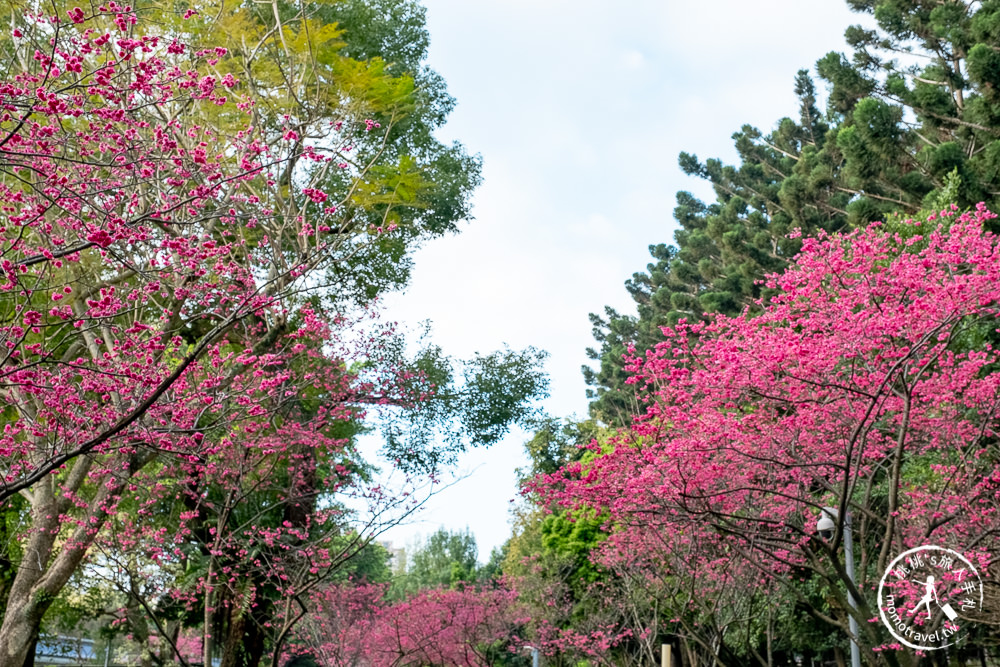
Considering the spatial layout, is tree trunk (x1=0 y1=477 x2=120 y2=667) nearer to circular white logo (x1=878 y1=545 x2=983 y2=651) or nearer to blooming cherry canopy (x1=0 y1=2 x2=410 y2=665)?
blooming cherry canopy (x1=0 y1=2 x2=410 y2=665)

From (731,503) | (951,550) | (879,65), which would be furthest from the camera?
(879,65)

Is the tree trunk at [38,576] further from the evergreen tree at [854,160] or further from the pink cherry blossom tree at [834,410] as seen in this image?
the evergreen tree at [854,160]

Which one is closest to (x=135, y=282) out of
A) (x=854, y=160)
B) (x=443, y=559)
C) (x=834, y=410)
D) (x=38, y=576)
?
(x=38, y=576)

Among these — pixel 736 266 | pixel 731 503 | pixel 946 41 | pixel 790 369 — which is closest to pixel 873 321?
pixel 790 369

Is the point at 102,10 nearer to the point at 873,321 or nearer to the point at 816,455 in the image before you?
the point at 873,321

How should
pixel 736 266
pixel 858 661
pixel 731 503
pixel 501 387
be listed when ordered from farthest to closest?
1. pixel 736 266
2. pixel 501 387
3. pixel 731 503
4. pixel 858 661

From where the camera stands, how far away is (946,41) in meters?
19.6

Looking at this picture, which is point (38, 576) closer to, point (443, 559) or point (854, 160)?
point (854, 160)

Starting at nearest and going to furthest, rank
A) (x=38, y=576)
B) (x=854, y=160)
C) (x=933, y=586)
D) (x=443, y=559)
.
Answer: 1. (x=933, y=586)
2. (x=38, y=576)
3. (x=854, y=160)
4. (x=443, y=559)

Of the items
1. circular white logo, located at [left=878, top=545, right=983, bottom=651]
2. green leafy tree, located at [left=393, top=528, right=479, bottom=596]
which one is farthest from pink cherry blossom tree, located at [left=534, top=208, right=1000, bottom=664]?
green leafy tree, located at [left=393, top=528, right=479, bottom=596]

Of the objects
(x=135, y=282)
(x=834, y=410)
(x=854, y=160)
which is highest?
(x=854, y=160)

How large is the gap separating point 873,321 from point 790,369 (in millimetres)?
874

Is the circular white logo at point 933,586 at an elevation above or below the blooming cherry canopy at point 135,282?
below

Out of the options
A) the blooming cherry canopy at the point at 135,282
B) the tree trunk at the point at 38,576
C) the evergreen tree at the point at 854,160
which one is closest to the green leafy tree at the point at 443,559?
the evergreen tree at the point at 854,160
